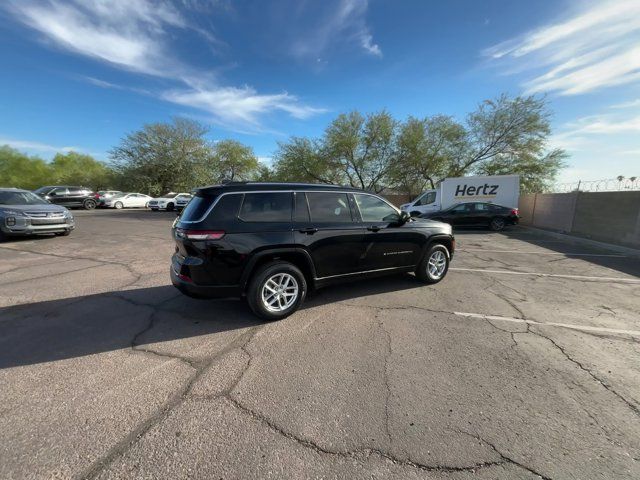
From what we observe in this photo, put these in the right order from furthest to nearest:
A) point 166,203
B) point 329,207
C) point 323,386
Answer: point 166,203, point 329,207, point 323,386

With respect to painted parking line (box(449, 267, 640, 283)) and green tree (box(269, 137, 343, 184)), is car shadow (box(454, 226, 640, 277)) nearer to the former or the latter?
painted parking line (box(449, 267, 640, 283))

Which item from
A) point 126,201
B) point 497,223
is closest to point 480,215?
point 497,223

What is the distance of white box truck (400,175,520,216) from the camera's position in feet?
53.6

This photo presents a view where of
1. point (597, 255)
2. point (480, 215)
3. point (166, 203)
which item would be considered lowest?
point (597, 255)

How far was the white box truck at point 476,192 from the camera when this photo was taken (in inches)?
643

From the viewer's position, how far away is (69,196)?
74.9 ft

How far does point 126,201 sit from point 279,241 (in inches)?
1212

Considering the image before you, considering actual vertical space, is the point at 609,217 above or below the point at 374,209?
below

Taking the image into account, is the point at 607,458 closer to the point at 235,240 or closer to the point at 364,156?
the point at 235,240

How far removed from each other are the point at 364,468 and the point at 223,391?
1314 millimetres

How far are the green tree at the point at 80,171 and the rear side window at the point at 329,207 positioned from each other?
42585 mm

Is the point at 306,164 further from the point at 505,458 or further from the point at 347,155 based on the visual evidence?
the point at 505,458

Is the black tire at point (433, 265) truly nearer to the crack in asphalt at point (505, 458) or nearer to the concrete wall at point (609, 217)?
the crack in asphalt at point (505, 458)

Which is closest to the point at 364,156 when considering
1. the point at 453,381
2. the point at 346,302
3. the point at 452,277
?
the point at 452,277
